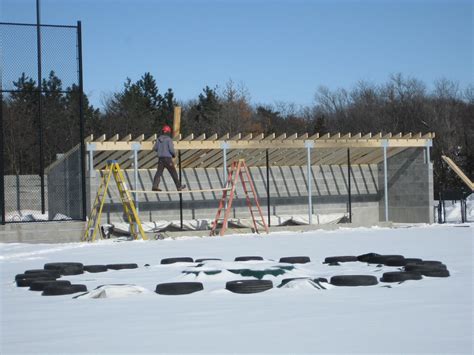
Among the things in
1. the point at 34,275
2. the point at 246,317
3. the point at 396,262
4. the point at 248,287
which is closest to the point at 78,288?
the point at 34,275

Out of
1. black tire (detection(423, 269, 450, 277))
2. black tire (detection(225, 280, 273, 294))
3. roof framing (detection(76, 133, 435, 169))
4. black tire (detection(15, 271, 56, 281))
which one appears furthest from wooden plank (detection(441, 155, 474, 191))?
black tire (detection(225, 280, 273, 294))

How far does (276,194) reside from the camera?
22.1 m

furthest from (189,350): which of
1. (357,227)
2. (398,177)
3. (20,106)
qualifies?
(20,106)

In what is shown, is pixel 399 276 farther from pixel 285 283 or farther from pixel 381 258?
pixel 381 258

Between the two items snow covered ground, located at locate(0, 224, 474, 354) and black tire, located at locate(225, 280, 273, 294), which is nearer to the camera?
snow covered ground, located at locate(0, 224, 474, 354)

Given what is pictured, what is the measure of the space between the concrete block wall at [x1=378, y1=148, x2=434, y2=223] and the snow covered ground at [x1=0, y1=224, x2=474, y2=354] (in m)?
12.0

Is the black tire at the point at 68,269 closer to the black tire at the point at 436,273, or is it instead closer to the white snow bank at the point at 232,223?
the black tire at the point at 436,273

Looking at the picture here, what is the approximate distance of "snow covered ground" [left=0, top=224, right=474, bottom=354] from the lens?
496 cm

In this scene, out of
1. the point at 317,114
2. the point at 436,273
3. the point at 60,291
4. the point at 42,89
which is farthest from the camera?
the point at 317,114

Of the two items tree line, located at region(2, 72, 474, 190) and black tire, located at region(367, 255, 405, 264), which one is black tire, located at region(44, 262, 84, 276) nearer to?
black tire, located at region(367, 255, 405, 264)

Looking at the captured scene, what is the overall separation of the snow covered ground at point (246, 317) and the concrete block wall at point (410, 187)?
39.3 ft

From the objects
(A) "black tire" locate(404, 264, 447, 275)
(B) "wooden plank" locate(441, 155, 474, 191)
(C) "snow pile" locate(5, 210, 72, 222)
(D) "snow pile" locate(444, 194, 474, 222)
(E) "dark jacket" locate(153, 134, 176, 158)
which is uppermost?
(E) "dark jacket" locate(153, 134, 176, 158)

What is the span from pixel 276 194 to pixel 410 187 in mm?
3859

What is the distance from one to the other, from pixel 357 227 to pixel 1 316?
14077 mm
